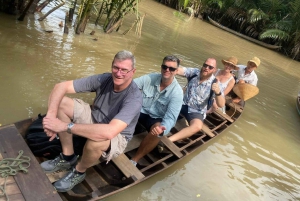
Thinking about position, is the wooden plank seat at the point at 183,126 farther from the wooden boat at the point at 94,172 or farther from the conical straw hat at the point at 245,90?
the conical straw hat at the point at 245,90

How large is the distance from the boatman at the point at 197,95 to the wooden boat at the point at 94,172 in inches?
10.3

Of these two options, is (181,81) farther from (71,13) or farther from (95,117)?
(95,117)

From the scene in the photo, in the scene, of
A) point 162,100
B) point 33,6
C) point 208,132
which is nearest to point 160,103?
point 162,100

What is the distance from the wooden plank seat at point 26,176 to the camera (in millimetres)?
2557

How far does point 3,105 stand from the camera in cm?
458

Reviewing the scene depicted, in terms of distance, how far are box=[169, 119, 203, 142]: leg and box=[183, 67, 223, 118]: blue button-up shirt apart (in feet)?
0.89

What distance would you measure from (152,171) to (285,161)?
317cm

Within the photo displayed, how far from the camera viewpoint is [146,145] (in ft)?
12.8

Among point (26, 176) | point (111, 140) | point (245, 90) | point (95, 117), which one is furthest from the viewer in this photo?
point (245, 90)

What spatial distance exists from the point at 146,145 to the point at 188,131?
96 centimetres

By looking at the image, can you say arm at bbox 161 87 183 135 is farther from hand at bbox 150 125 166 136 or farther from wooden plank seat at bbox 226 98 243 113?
wooden plank seat at bbox 226 98 243 113

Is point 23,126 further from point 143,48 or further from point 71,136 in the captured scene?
point 143,48

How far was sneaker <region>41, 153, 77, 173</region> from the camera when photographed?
3207 mm

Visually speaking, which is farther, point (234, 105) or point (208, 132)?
point (234, 105)
